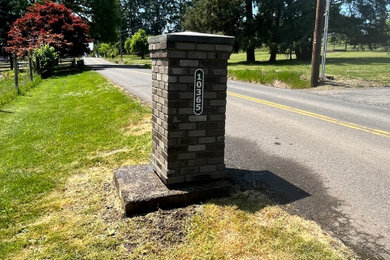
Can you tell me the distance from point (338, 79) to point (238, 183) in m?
14.2

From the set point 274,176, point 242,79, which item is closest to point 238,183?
point 274,176

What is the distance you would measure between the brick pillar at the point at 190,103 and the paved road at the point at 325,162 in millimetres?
893

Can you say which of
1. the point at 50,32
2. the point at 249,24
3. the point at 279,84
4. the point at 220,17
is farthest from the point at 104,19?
the point at 279,84

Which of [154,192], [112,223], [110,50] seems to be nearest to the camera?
[112,223]

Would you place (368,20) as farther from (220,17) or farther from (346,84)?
(346,84)

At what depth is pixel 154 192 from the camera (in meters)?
3.42

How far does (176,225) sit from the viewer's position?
305cm

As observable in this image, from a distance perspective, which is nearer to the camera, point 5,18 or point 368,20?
point 368,20

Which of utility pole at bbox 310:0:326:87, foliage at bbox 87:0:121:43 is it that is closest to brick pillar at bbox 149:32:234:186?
utility pole at bbox 310:0:326:87

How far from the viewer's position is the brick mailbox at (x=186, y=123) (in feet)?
10.9

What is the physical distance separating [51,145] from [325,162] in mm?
4923

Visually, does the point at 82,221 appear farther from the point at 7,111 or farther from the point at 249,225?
the point at 7,111

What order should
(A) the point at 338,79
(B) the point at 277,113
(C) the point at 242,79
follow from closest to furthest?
(B) the point at 277,113, (A) the point at 338,79, (C) the point at 242,79

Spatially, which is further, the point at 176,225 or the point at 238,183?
the point at 238,183
